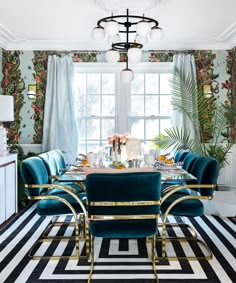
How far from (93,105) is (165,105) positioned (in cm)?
117

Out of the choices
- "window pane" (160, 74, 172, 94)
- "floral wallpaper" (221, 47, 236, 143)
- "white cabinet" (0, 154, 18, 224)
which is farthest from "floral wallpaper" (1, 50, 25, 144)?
"floral wallpaper" (221, 47, 236, 143)

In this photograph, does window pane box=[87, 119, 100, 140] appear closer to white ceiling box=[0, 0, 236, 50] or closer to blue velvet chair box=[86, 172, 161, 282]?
white ceiling box=[0, 0, 236, 50]

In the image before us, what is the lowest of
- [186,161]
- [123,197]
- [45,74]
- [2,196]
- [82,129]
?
[2,196]

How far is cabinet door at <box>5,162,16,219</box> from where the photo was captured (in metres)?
4.59

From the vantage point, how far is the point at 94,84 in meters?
6.04

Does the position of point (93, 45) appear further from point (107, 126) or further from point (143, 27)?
point (143, 27)

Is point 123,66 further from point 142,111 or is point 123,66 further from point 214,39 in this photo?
point 214,39

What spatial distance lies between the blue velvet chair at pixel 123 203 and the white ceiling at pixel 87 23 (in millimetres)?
2161

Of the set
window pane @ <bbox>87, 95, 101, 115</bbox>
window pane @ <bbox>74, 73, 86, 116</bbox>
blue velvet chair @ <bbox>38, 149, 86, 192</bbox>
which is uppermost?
window pane @ <bbox>74, 73, 86, 116</bbox>

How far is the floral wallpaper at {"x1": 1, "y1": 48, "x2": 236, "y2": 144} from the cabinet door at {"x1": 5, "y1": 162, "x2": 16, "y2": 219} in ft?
4.51

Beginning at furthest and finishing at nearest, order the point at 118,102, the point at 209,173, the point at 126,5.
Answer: the point at 118,102
the point at 126,5
the point at 209,173

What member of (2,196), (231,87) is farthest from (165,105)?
(2,196)

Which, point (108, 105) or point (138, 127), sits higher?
point (108, 105)

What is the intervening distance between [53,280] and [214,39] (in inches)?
167
